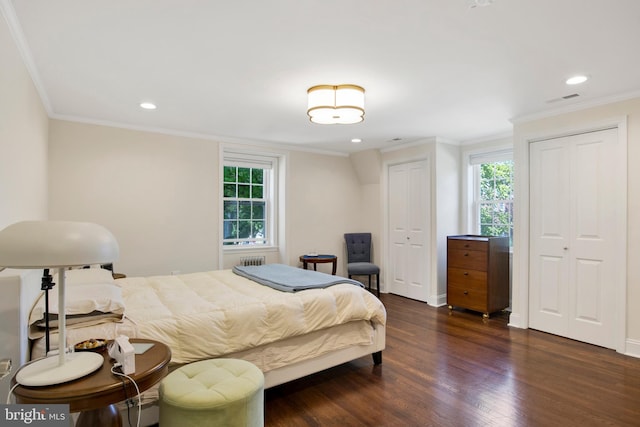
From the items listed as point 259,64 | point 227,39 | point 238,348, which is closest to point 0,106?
point 227,39

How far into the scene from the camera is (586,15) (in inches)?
74.3

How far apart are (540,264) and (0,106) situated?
466cm

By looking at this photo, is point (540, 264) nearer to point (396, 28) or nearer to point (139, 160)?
point (396, 28)

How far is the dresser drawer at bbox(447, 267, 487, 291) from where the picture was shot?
4285mm

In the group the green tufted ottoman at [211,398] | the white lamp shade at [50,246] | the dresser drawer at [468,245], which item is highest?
the white lamp shade at [50,246]

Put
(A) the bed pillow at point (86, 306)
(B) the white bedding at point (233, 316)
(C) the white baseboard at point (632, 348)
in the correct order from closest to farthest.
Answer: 1. (A) the bed pillow at point (86, 306)
2. (B) the white bedding at point (233, 316)
3. (C) the white baseboard at point (632, 348)

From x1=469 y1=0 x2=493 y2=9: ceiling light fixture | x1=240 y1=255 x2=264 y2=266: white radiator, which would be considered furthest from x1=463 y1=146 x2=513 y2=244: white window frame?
x1=469 y1=0 x2=493 y2=9: ceiling light fixture

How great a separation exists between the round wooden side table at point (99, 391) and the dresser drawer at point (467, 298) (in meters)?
3.85

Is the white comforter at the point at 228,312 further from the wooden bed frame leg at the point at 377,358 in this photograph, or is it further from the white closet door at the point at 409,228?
the white closet door at the point at 409,228

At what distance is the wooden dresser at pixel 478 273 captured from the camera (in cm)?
426

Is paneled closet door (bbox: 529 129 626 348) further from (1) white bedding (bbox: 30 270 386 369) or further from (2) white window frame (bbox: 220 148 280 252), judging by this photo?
(2) white window frame (bbox: 220 148 280 252)

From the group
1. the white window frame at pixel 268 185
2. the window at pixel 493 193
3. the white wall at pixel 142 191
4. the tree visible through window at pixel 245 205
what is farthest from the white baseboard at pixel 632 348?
the white wall at pixel 142 191

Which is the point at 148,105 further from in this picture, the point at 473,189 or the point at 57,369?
the point at 473,189

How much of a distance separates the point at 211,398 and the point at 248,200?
3852 mm
